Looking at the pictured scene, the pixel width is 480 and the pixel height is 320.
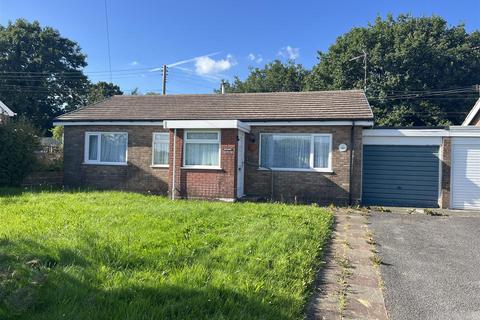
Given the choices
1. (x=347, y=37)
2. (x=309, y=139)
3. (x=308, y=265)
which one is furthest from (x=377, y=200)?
(x=347, y=37)

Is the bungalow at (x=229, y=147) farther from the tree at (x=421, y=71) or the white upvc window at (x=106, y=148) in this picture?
the tree at (x=421, y=71)

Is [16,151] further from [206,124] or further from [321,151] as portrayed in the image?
[321,151]

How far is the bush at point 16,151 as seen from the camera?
1401cm

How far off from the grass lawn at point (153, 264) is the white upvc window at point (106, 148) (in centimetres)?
649

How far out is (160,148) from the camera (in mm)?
15023

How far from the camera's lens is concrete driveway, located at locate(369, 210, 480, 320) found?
452 centimetres

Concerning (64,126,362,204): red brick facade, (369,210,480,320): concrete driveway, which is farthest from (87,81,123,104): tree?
(369,210,480,320): concrete driveway

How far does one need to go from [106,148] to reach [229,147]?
5.80 meters

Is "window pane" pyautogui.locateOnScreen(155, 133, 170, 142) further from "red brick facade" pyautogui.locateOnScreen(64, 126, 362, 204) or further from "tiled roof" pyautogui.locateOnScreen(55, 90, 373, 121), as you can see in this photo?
"tiled roof" pyautogui.locateOnScreen(55, 90, 373, 121)

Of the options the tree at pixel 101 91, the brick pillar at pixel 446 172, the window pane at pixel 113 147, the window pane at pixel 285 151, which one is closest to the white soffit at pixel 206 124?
the window pane at pixel 285 151

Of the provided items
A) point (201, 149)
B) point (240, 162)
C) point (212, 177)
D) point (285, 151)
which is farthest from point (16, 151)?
point (285, 151)

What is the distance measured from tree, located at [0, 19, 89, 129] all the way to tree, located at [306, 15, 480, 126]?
99.2 ft

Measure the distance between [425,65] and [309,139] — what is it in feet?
69.6

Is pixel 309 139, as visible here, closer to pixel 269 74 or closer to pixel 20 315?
pixel 20 315
